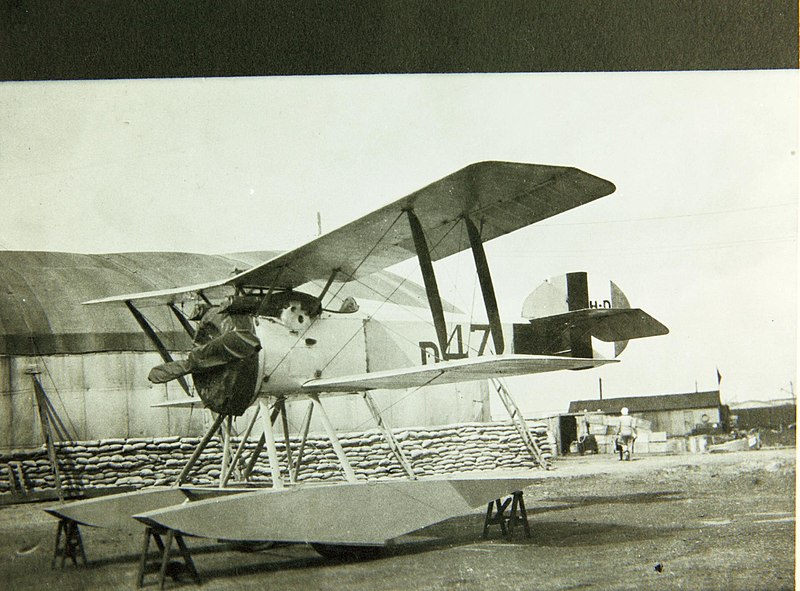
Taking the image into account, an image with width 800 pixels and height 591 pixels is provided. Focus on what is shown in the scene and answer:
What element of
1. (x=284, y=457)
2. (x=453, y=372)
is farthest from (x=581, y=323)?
(x=284, y=457)

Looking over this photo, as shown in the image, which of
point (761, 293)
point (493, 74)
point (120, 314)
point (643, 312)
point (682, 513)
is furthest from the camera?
point (120, 314)

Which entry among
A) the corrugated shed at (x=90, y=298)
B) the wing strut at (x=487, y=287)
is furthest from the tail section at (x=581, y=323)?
the corrugated shed at (x=90, y=298)

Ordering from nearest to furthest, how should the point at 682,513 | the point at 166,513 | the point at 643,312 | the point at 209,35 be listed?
the point at 166,513 < the point at 209,35 < the point at 682,513 < the point at 643,312

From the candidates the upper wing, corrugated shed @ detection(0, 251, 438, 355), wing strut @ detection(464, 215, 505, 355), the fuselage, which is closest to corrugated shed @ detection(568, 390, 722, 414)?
corrugated shed @ detection(0, 251, 438, 355)

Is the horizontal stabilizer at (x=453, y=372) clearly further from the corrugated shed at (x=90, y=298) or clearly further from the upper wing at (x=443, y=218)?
the corrugated shed at (x=90, y=298)

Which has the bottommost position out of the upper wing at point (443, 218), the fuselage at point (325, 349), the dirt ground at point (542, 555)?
the dirt ground at point (542, 555)

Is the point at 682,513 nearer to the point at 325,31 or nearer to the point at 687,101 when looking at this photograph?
the point at 687,101

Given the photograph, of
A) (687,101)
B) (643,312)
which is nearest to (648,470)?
(643,312)
